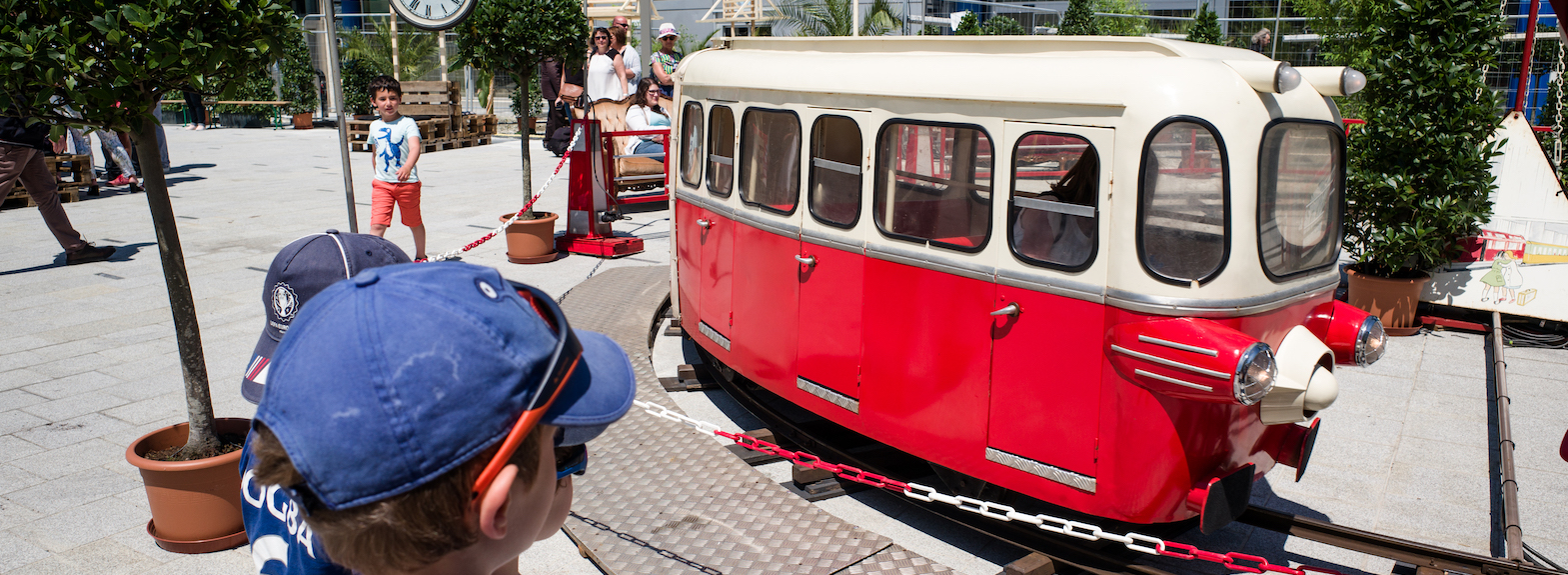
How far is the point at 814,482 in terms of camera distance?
531cm

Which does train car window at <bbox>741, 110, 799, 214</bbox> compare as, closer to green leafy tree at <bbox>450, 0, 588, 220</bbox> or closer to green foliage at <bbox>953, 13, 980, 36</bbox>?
green leafy tree at <bbox>450, 0, 588, 220</bbox>

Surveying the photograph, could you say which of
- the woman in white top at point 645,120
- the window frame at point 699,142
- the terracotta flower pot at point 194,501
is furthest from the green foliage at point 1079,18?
the terracotta flower pot at point 194,501

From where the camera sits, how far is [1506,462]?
17.0ft

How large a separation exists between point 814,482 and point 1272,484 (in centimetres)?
255

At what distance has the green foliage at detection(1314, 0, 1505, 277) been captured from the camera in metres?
7.88

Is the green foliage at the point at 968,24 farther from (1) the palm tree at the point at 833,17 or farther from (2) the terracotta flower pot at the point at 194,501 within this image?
(2) the terracotta flower pot at the point at 194,501

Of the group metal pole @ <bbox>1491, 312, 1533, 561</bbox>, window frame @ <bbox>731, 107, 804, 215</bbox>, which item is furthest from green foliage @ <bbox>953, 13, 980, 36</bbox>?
window frame @ <bbox>731, 107, 804, 215</bbox>

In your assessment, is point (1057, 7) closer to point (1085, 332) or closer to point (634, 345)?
point (634, 345)

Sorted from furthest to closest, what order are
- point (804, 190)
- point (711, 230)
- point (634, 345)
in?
point (634, 345)
point (711, 230)
point (804, 190)

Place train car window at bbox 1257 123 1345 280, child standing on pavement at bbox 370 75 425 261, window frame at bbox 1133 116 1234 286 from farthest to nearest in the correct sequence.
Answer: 1. child standing on pavement at bbox 370 75 425 261
2. train car window at bbox 1257 123 1345 280
3. window frame at bbox 1133 116 1234 286

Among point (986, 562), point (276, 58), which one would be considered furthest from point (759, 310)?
point (276, 58)

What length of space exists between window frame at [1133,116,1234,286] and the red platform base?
25.5 ft

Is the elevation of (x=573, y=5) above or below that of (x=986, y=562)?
above

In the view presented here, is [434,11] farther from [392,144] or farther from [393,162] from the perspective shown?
[393,162]
